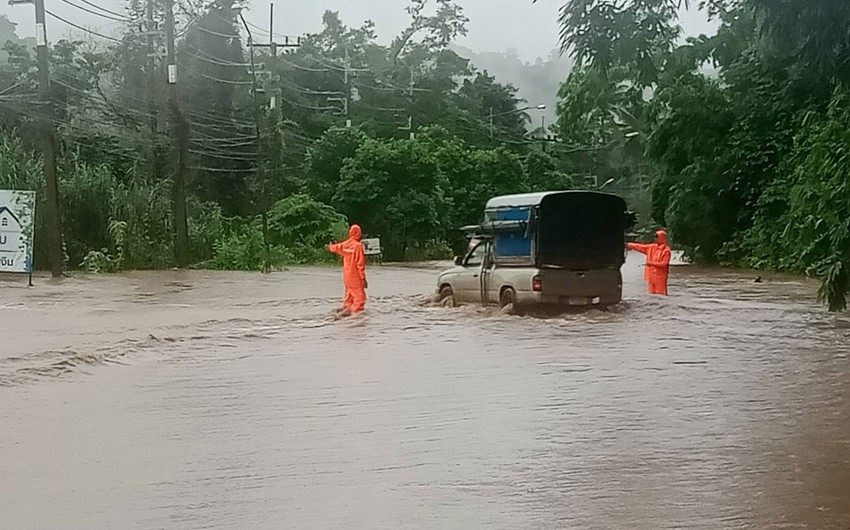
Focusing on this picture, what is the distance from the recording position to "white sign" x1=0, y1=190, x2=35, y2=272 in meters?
17.4

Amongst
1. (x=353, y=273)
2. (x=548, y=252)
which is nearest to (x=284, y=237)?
(x=353, y=273)

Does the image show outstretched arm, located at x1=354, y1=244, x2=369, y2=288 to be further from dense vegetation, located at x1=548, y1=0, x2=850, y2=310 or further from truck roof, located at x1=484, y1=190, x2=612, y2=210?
dense vegetation, located at x1=548, y1=0, x2=850, y2=310

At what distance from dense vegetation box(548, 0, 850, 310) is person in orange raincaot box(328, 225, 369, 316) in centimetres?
320

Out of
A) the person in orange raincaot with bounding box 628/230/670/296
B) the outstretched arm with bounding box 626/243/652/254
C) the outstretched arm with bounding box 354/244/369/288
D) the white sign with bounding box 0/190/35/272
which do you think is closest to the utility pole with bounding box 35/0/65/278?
the white sign with bounding box 0/190/35/272

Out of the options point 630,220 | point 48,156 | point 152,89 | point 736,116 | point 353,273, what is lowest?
point 353,273

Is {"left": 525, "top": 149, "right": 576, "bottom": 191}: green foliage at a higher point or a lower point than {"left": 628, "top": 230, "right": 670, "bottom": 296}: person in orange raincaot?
higher

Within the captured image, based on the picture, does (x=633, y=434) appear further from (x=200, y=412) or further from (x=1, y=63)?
(x=1, y=63)

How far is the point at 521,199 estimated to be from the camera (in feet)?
50.3

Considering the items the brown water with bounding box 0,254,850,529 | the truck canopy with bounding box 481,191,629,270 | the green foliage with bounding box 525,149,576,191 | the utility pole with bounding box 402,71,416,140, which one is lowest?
the brown water with bounding box 0,254,850,529

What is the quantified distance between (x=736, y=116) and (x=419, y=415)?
14409 mm

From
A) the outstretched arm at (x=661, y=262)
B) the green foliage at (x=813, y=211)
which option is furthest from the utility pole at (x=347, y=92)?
the green foliage at (x=813, y=211)

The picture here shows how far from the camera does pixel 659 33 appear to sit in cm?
1140

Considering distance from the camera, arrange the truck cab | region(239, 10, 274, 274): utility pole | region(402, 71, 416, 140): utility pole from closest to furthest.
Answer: the truck cab → region(402, 71, 416, 140): utility pole → region(239, 10, 274, 274): utility pole

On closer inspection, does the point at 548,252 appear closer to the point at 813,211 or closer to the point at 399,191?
the point at 399,191
